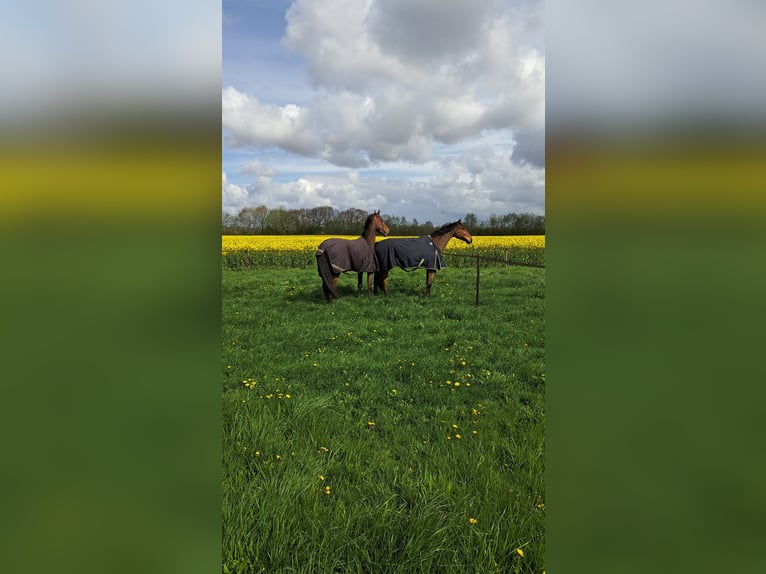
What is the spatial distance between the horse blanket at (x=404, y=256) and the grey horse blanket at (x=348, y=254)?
279 mm

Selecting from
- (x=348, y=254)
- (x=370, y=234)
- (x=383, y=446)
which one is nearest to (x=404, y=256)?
(x=370, y=234)

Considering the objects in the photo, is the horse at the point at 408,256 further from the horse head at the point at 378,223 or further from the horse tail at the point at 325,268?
the horse tail at the point at 325,268

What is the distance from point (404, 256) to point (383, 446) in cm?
765

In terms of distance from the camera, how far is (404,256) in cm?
1056

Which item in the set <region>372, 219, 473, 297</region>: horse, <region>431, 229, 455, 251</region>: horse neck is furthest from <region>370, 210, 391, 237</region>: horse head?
<region>431, 229, 455, 251</region>: horse neck

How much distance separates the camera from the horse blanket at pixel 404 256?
10.5 m

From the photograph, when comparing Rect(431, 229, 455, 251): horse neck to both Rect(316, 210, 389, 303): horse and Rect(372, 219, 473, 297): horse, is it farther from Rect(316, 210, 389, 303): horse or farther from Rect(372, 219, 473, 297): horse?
Rect(316, 210, 389, 303): horse

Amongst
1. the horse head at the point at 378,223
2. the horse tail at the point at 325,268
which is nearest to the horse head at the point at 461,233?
the horse head at the point at 378,223

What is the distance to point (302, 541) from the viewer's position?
1869 mm

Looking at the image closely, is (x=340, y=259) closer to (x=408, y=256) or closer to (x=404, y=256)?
(x=404, y=256)

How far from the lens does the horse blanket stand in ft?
34.6

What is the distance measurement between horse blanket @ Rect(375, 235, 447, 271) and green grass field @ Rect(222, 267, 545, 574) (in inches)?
121
